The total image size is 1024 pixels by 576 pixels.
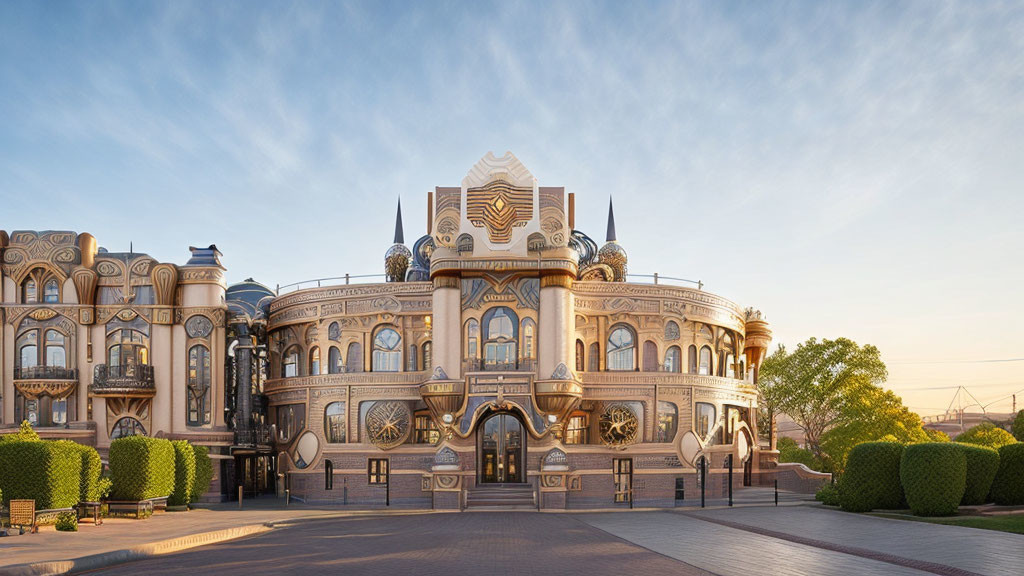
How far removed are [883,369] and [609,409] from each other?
2851 centimetres

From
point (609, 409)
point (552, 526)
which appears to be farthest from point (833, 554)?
point (609, 409)

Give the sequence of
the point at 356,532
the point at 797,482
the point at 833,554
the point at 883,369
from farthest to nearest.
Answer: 1. the point at 883,369
2. the point at 797,482
3. the point at 356,532
4. the point at 833,554

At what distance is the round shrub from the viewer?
105 ft

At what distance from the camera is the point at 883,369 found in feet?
197

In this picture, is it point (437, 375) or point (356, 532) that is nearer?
point (356, 532)

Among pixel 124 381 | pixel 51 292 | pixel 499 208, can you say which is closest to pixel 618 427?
pixel 499 208

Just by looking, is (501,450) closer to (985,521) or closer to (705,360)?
(705,360)

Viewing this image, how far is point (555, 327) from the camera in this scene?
133 ft

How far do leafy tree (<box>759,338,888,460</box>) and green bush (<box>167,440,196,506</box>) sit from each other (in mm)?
43157

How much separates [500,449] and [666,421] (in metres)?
9.32

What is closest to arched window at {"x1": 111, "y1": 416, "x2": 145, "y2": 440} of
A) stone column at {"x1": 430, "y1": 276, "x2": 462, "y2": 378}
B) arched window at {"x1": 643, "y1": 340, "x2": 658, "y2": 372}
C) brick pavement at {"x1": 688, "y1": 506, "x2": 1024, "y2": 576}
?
stone column at {"x1": 430, "y1": 276, "x2": 462, "y2": 378}

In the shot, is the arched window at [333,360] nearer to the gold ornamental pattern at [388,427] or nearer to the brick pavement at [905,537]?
the gold ornamental pattern at [388,427]

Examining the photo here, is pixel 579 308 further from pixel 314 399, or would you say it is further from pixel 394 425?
pixel 314 399

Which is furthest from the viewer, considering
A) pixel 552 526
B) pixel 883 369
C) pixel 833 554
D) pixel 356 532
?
pixel 883 369
